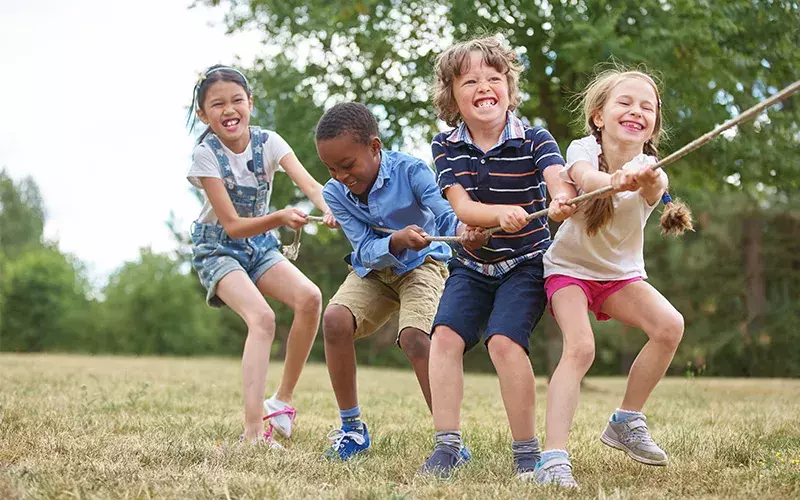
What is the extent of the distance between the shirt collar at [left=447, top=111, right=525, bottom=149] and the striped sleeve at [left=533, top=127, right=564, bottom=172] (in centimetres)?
7

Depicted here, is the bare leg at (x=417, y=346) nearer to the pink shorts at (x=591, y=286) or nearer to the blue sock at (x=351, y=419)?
the blue sock at (x=351, y=419)

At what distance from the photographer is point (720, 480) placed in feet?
10.9

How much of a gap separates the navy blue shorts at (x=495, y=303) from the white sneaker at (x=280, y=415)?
1507 millimetres

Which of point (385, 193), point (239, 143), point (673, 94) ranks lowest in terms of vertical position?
point (385, 193)

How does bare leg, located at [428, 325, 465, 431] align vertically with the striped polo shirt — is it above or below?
below

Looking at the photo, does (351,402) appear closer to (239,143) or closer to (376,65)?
(239,143)

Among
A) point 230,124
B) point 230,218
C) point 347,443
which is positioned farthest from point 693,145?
point 230,124

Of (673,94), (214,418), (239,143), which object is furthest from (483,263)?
(673,94)

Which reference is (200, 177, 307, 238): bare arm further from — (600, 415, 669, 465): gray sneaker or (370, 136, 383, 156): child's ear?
(600, 415, 669, 465): gray sneaker

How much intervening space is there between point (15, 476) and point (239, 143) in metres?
2.24

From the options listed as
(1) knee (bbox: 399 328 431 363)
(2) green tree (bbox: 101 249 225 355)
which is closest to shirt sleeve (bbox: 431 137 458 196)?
(1) knee (bbox: 399 328 431 363)

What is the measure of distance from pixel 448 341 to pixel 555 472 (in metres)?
0.68

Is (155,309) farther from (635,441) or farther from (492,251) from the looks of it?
(635,441)

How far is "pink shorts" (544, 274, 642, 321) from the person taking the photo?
138 inches
